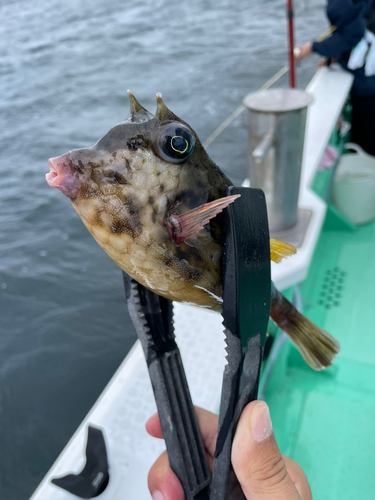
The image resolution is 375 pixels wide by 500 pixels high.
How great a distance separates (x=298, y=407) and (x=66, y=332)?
1.85 m

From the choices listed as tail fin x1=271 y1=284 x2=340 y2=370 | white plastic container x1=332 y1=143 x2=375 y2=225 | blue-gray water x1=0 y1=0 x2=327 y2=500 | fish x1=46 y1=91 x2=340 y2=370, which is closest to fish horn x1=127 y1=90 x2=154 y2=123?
fish x1=46 y1=91 x2=340 y2=370

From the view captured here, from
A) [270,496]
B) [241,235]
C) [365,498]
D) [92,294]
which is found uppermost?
[241,235]

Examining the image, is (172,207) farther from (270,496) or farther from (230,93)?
(230,93)

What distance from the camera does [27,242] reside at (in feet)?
11.0

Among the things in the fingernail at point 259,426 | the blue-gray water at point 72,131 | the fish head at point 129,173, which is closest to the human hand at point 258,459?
the fingernail at point 259,426

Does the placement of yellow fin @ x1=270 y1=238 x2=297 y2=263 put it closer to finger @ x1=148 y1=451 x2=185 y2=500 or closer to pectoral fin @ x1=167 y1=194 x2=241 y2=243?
pectoral fin @ x1=167 y1=194 x2=241 y2=243

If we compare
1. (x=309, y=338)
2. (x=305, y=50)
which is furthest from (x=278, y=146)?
(x=305, y=50)

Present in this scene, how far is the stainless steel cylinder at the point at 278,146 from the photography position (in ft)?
5.86

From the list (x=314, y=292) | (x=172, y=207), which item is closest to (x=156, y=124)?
(x=172, y=207)

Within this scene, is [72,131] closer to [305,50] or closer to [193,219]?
[305,50]

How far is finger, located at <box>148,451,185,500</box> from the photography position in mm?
948

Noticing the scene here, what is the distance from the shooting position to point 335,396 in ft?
6.17

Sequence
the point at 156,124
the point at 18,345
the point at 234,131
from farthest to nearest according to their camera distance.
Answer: the point at 234,131 → the point at 18,345 → the point at 156,124

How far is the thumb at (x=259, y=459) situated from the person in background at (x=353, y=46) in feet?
11.7
